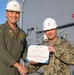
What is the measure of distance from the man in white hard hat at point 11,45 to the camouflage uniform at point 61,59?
15.1 inches

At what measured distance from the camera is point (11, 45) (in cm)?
437

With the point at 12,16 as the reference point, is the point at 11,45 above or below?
below

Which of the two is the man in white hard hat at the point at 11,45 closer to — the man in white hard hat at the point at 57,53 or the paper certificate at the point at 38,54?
the paper certificate at the point at 38,54

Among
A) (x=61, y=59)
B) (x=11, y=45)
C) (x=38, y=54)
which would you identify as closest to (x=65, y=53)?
(x=61, y=59)

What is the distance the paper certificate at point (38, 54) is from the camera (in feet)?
14.4

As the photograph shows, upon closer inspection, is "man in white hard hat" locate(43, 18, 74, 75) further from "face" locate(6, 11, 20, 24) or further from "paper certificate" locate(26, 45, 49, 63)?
"face" locate(6, 11, 20, 24)

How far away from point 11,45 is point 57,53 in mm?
700

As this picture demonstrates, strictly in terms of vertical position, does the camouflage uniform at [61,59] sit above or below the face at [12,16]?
below

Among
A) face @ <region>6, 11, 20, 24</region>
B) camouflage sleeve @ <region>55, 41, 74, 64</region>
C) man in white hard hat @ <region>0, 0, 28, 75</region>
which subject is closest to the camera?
camouflage sleeve @ <region>55, 41, 74, 64</region>

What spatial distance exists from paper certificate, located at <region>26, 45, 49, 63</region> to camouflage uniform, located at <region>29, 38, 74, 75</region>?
0.08 meters

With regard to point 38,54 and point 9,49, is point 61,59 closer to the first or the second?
point 38,54

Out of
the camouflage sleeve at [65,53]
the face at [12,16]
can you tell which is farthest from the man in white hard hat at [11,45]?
the camouflage sleeve at [65,53]

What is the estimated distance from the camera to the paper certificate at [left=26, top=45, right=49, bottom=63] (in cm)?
438

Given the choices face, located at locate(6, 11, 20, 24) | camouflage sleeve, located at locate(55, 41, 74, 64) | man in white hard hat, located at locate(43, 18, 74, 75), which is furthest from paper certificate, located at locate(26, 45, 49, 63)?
face, located at locate(6, 11, 20, 24)
